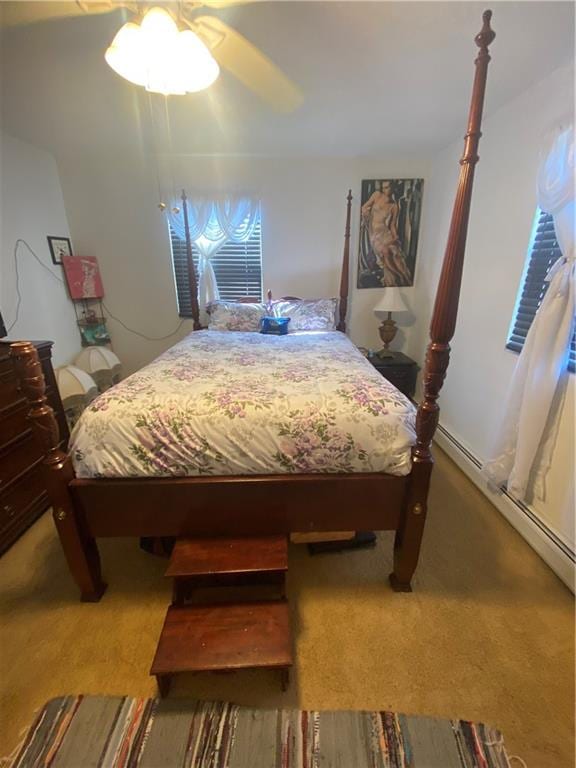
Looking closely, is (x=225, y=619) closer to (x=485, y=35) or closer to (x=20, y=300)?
(x=485, y=35)

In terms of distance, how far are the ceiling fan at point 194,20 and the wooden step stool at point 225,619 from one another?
2.10 meters

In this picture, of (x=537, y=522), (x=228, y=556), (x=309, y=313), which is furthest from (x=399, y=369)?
(x=228, y=556)

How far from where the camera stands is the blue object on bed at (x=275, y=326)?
2.84 meters

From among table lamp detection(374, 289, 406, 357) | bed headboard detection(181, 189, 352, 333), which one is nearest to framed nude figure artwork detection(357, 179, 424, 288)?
bed headboard detection(181, 189, 352, 333)

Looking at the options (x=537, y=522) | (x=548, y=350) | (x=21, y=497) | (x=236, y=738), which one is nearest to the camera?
(x=236, y=738)

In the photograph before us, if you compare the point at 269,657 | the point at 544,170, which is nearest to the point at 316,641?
the point at 269,657

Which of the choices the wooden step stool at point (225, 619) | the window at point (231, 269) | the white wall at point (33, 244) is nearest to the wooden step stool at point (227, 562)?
the wooden step stool at point (225, 619)

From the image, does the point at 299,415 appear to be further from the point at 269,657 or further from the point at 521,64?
the point at 521,64

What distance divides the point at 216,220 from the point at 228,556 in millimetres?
2931

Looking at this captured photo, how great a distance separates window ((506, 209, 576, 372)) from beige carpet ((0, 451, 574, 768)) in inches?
47.7

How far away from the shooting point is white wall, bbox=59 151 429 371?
3.01 metres

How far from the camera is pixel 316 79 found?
5.79 ft

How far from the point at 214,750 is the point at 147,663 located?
39 cm

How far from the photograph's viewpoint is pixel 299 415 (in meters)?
1.28
